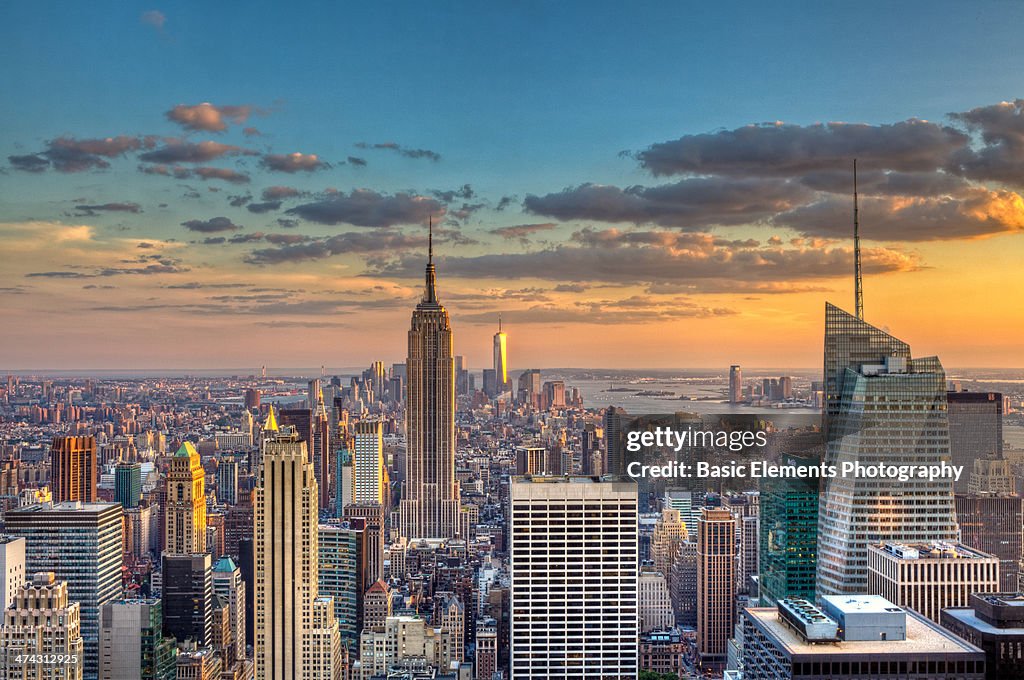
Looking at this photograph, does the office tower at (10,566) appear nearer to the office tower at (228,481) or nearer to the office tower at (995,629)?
the office tower at (228,481)

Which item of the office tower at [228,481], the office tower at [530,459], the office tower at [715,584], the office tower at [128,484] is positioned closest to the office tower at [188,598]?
the office tower at [228,481]

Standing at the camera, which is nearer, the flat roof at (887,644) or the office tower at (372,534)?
the flat roof at (887,644)

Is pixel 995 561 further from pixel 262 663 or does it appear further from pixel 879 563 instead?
pixel 262 663

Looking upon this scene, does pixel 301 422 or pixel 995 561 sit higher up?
pixel 301 422

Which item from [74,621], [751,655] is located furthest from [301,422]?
[751,655]

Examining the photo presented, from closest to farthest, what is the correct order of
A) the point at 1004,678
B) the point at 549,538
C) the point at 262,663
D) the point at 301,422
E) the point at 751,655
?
the point at 1004,678 → the point at 751,655 → the point at 549,538 → the point at 262,663 → the point at 301,422

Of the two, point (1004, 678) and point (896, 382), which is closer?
point (1004, 678)
